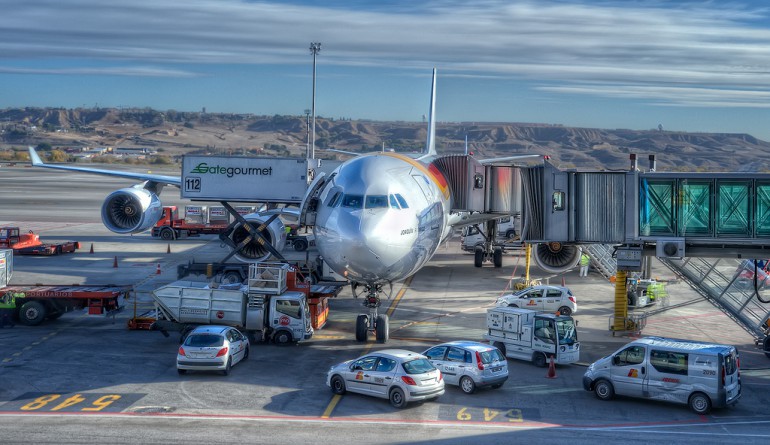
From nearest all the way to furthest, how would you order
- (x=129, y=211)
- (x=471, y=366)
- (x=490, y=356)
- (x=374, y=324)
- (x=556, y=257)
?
(x=471, y=366) < (x=490, y=356) < (x=374, y=324) < (x=556, y=257) < (x=129, y=211)

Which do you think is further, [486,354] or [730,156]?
[730,156]

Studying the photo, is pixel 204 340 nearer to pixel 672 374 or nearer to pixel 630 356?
pixel 630 356

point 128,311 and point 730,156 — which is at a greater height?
point 730,156

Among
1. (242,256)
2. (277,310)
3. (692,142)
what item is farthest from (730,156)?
(277,310)

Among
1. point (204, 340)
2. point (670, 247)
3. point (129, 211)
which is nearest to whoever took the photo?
point (204, 340)

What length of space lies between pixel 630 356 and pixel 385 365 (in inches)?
253

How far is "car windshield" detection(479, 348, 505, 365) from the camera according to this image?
73.8 ft

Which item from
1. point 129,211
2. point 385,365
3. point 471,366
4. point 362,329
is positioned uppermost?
point 129,211

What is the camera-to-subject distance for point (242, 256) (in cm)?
4134

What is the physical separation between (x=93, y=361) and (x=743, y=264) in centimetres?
2162

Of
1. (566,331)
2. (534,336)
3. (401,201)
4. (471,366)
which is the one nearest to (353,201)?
(401,201)

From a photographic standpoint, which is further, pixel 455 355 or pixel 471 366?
pixel 455 355

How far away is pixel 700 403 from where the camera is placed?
2088 centimetres

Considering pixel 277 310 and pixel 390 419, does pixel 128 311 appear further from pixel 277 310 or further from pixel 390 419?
pixel 390 419
